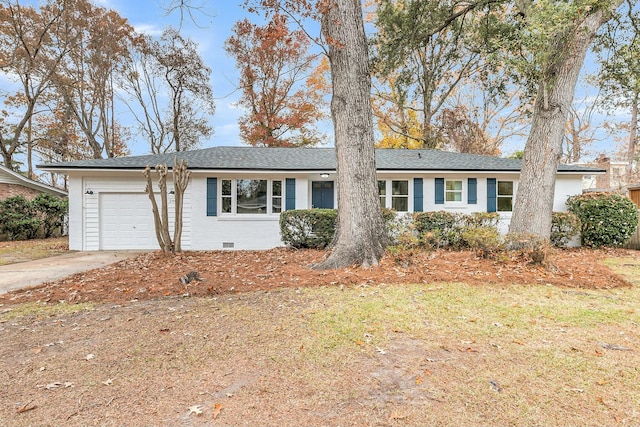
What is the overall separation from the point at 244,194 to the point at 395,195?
16.9ft

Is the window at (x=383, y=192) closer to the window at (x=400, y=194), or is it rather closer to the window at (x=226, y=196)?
the window at (x=400, y=194)

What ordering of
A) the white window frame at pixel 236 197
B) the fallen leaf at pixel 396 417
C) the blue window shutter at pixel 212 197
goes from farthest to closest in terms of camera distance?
the white window frame at pixel 236 197 → the blue window shutter at pixel 212 197 → the fallen leaf at pixel 396 417

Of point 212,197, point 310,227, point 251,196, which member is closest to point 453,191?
point 310,227

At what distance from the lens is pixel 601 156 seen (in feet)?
74.8

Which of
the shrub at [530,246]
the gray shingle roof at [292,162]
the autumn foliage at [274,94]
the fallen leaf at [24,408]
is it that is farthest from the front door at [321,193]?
the autumn foliage at [274,94]

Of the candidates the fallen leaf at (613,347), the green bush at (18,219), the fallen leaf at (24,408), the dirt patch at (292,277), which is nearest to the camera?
the fallen leaf at (24,408)

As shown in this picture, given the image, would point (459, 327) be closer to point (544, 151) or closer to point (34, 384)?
point (34, 384)

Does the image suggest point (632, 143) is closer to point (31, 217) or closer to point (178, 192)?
point (178, 192)

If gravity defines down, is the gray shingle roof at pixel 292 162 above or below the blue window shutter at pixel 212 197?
above

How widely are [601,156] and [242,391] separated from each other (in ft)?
97.0

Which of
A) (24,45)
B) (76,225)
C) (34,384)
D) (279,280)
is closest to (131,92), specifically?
(24,45)

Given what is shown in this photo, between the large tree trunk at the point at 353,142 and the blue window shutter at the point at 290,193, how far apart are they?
4.61 meters

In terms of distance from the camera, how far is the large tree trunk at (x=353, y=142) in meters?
6.04

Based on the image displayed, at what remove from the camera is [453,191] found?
11.1m
